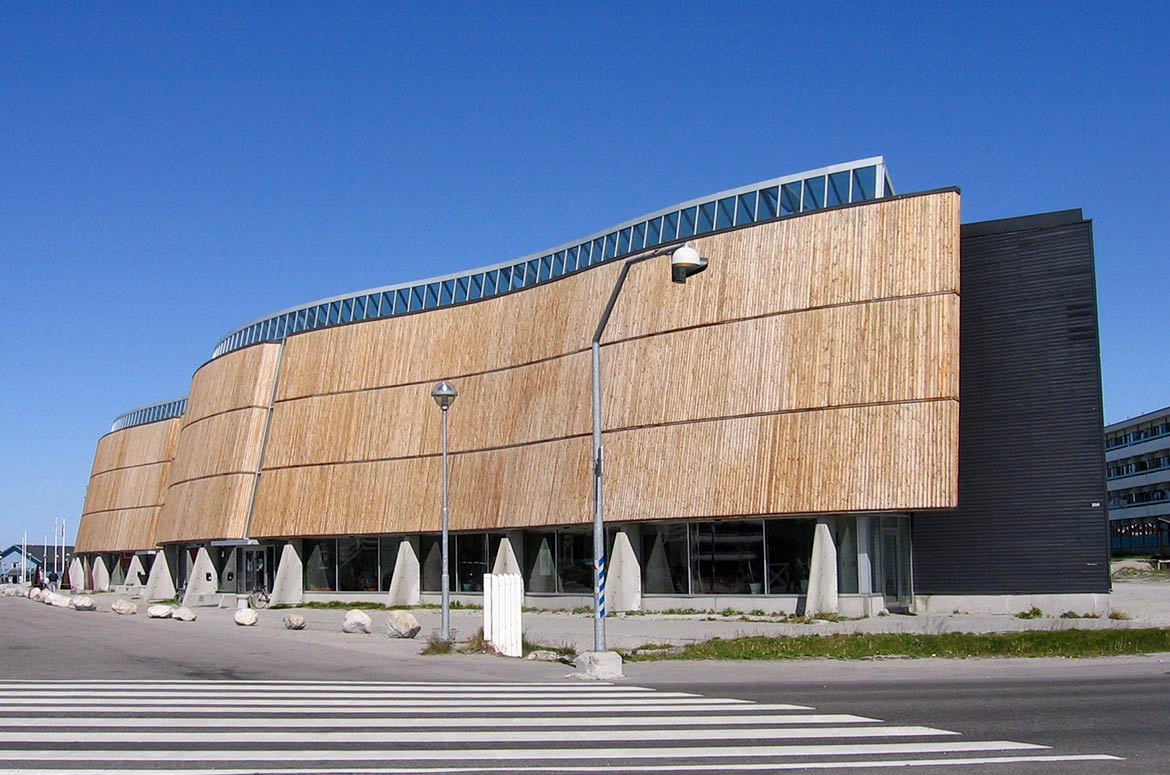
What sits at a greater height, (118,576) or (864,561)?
(864,561)

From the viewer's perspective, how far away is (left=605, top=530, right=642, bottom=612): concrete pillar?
3881cm

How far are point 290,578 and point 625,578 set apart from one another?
63.2ft

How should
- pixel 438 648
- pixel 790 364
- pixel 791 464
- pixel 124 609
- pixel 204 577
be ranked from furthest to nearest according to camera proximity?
pixel 204 577 < pixel 124 609 < pixel 790 364 < pixel 791 464 < pixel 438 648

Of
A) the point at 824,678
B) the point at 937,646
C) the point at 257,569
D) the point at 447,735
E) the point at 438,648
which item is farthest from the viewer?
the point at 257,569

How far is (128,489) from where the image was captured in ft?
279

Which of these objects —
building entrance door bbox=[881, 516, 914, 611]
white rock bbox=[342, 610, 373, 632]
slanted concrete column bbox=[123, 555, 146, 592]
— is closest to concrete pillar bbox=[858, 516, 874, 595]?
building entrance door bbox=[881, 516, 914, 611]

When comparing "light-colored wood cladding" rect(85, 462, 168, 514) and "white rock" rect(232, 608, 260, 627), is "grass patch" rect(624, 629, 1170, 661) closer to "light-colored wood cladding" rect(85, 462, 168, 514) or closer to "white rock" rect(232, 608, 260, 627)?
"white rock" rect(232, 608, 260, 627)

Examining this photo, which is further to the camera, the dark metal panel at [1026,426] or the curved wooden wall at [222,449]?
the curved wooden wall at [222,449]

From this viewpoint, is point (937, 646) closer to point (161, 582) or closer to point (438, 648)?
point (438, 648)

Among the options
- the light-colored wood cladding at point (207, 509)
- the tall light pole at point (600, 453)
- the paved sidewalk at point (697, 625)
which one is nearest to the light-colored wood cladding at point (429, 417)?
the light-colored wood cladding at point (207, 509)

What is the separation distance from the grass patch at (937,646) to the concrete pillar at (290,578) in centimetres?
3135

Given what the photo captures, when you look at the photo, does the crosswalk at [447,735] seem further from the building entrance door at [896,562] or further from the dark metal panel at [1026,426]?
the dark metal panel at [1026,426]

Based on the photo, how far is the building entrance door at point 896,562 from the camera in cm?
3556

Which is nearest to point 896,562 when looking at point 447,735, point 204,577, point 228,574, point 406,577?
point 406,577
